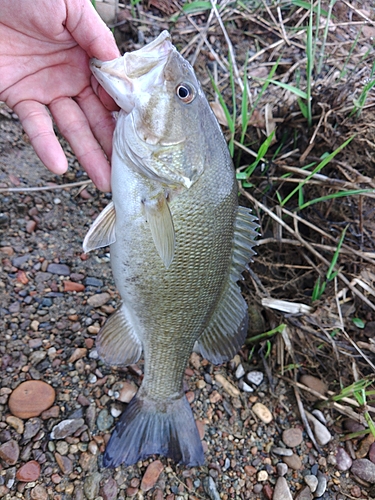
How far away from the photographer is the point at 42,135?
207 centimetres

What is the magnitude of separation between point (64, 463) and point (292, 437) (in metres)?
1.27

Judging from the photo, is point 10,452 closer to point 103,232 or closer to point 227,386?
point 103,232

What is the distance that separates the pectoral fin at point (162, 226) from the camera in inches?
69.0

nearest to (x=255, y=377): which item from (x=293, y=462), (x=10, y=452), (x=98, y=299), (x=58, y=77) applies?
(x=293, y=462)

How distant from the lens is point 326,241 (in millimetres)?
2754

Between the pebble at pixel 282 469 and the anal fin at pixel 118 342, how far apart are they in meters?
1.01

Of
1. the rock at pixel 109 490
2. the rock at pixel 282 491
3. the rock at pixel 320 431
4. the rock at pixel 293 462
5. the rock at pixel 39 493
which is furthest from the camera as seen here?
the rock at pixel 320 431

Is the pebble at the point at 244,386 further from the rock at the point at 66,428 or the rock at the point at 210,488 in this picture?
the rock at the point at 66,428

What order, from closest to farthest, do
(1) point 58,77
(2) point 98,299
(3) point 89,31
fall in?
(3) point 89,31
(1) point 58,77
(2) point 98,299

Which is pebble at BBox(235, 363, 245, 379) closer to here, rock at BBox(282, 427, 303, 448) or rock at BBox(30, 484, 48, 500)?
rock at BBox(282, 427, 303, 448)

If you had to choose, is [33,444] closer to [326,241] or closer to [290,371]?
[290,371]

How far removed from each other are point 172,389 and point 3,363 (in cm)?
88

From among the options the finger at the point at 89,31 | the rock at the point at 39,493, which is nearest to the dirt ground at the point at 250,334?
the rock at the point at 39,493

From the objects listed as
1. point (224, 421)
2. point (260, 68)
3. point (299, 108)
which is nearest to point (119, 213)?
point (224, 421)
